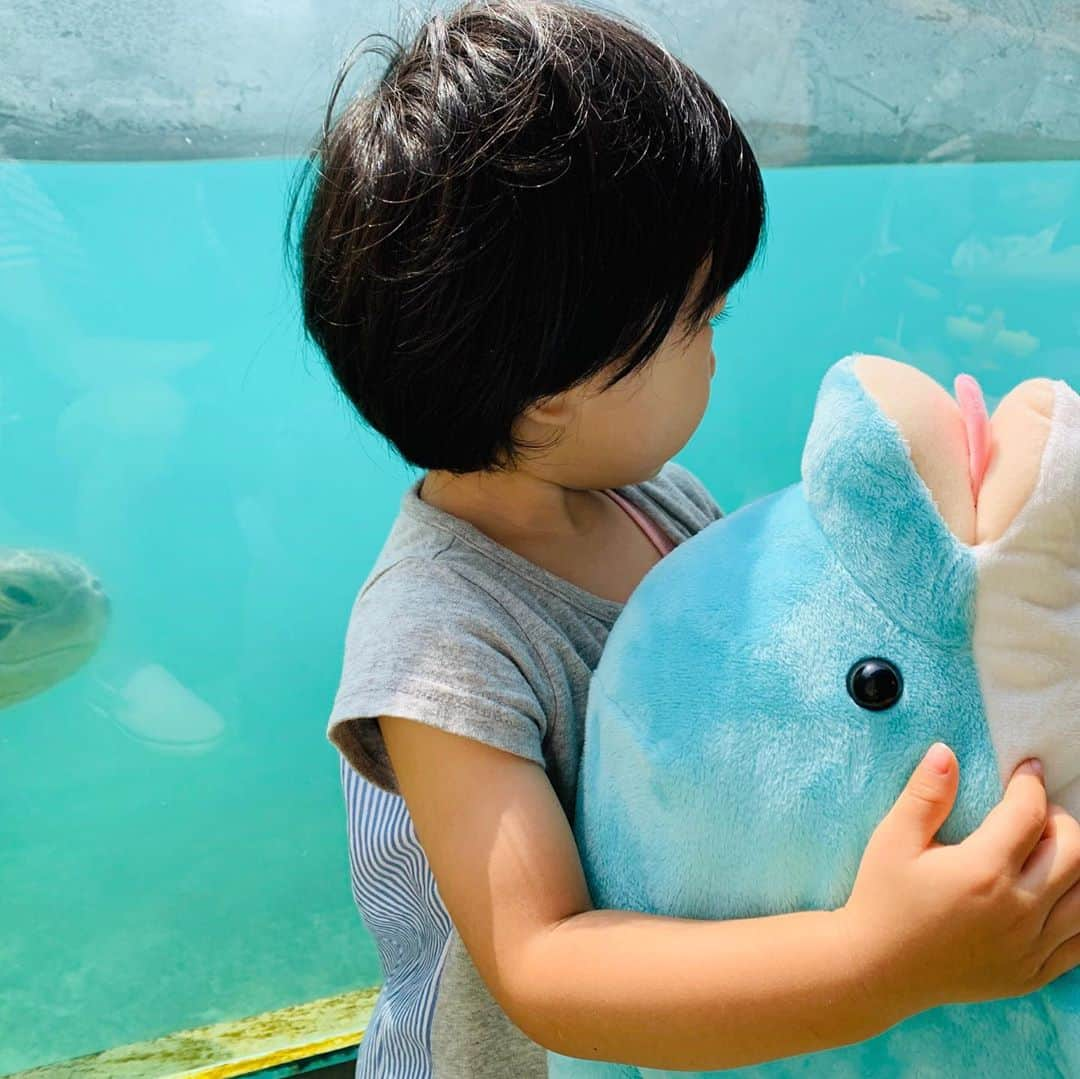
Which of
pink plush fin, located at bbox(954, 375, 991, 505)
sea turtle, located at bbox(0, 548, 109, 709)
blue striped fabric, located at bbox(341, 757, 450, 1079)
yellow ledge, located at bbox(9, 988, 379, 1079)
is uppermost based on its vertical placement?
pink plush fin, located at bbox(954, 375, 991, 505)

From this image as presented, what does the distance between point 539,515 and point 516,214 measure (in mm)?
205

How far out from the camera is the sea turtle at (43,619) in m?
0.96

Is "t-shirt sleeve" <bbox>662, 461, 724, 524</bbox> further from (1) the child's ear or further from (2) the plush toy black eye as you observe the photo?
(2) the plush toy black eye

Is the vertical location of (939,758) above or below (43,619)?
above

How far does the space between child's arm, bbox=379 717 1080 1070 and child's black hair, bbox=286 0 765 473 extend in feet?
0.58

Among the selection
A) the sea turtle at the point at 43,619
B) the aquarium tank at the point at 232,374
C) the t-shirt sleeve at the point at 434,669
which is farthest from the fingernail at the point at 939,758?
the sea turtle at the point at 43,619

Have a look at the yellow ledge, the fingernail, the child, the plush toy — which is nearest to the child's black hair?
the child

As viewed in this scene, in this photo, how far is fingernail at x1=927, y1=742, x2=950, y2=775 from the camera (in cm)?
43

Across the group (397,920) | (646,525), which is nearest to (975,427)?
(646,525)

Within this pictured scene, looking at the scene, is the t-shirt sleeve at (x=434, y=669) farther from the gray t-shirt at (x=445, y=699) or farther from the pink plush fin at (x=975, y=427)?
→ the pink plush fin at (x=975, y=427)

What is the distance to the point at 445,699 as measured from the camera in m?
0.55

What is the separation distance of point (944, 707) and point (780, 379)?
754 millimetres

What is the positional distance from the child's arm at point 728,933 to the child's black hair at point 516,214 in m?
0.18

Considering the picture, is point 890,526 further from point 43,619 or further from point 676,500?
point 43,619
